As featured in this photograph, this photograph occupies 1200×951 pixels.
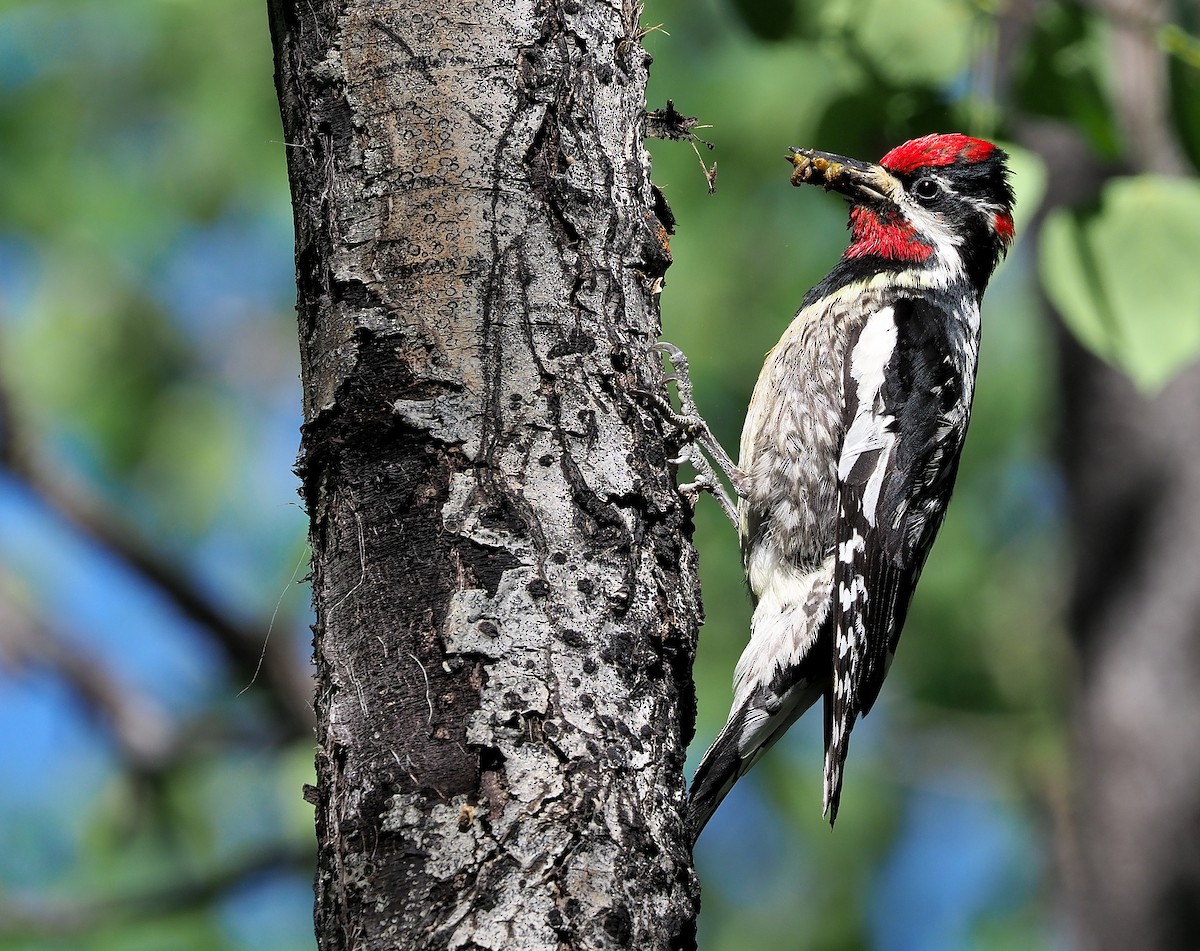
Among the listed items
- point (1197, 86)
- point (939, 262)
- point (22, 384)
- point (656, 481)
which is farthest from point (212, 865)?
point (1197, 86)

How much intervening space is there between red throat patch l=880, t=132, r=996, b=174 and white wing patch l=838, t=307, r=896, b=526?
60 centimetres

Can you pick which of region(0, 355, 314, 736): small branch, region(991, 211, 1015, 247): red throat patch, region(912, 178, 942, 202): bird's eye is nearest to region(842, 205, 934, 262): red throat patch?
region(912, 178, 942, 202): bird's eye

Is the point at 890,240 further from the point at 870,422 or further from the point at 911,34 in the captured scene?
the point at 911,34

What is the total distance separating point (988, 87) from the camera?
2617mm

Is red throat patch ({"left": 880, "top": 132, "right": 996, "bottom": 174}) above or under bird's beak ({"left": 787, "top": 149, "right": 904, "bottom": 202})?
above

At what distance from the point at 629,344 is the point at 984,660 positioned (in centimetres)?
580

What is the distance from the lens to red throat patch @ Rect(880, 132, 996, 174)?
3.46 m

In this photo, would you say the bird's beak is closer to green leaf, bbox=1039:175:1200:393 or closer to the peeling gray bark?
green leaf, bbox=1039:175:1200:393

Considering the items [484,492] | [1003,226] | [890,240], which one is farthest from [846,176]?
[484,492]

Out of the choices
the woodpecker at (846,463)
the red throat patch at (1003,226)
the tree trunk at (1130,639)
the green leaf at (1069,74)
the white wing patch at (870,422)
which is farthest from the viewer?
the tree trunk at (1130,639)

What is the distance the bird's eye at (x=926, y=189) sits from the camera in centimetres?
349

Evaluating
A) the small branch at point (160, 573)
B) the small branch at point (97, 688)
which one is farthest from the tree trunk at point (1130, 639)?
the small branch at point (97, 688)

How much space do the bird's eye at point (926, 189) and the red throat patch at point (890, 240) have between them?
0.35 feet

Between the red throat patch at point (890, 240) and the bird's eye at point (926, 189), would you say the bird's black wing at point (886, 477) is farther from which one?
→ the bird's eye at point (926, 189)
